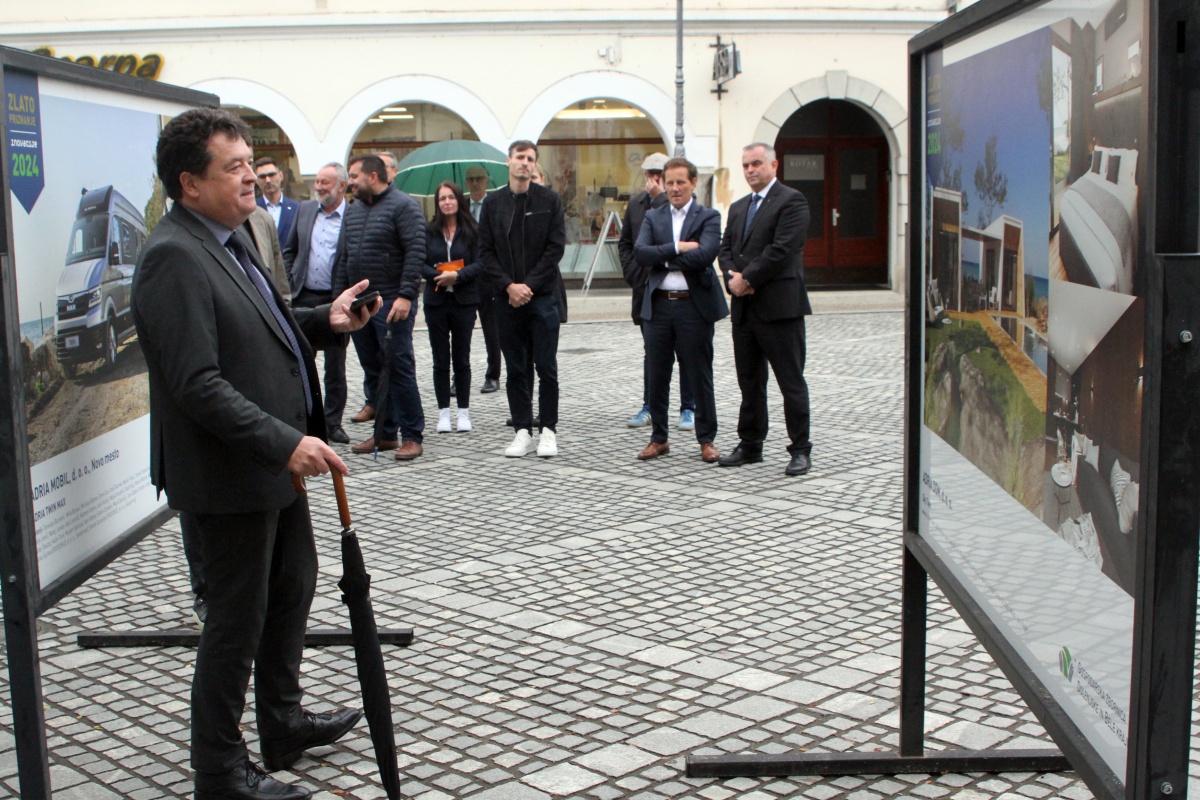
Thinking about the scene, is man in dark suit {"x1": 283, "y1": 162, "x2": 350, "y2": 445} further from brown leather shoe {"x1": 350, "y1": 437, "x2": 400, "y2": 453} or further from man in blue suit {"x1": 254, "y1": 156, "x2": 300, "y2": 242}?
brown leather shoe {"x1": 350, "y1": 437, "x2": 400, "y2": 453}

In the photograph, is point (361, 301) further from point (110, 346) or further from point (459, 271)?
point (459, 271)

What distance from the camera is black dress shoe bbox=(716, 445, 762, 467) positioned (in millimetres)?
8414

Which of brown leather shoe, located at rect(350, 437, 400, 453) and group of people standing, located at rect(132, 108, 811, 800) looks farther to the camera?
brown leather shoe, located at rect(350, 437, 400, 453)

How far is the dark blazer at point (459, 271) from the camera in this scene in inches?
379

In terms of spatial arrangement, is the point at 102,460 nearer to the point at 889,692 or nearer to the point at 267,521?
the point at 267,521

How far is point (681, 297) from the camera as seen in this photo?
8586 mm

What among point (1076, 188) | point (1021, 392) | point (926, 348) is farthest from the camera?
point (926, 348)

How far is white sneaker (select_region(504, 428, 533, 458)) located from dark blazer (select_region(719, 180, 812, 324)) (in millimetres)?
1724

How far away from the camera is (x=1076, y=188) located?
2238mm

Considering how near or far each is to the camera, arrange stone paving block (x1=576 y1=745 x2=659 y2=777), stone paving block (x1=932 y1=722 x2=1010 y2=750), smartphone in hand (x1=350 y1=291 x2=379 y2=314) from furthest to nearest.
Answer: smartphone in hand (x1=350 y1=291 x2=379 y2=314) < stone paving block (x1=932 y1=722 x2=1010 y2=750) < stone paving block (x1=576 y1=745 x2=659 y2=777)

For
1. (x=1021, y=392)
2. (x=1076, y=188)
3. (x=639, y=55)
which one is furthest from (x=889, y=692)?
(x=639, y=55)

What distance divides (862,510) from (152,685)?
3.94 metres

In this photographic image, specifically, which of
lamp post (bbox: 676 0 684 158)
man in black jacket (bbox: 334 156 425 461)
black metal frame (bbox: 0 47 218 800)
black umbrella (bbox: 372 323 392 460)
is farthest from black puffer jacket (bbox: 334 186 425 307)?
lamp post (bbox: 676 0 684 158)

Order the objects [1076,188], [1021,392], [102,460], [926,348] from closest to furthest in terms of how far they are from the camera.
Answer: [1076,188]
[1021,392]
[926,348]
[102,460]
